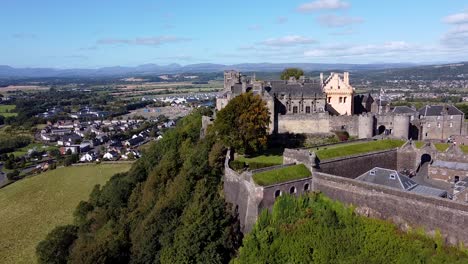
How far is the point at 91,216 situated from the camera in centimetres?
4256

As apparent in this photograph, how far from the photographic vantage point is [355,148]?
31.9 meters

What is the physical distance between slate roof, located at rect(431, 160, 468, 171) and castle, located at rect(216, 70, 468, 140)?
7.60 metres

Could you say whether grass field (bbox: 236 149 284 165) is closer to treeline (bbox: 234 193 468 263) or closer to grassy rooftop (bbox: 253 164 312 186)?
grassy rooftop (bbox: 253 164 312 186)

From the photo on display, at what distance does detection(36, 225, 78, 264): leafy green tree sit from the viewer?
113 feet

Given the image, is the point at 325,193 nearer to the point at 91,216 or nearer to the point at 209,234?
the point at 209,234

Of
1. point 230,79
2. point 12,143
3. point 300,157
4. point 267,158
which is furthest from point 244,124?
point 12,143

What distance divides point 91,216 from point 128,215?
6.26 meters

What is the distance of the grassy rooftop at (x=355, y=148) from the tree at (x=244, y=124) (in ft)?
15.7

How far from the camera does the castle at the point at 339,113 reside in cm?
3819

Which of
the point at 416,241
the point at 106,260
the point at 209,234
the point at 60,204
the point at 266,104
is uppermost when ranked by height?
the point at 266,104

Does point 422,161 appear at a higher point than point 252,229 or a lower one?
higher

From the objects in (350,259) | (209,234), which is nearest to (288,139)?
(209,234)

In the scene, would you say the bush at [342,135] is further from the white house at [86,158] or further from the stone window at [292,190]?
the white house at [86,158]

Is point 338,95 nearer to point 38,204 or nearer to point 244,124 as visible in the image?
point 244,124
